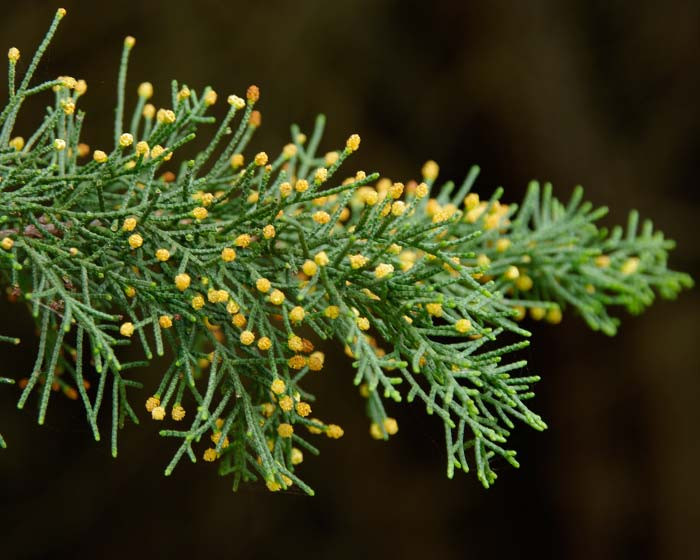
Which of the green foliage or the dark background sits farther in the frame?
the dark background

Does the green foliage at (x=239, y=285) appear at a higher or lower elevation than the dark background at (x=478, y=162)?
lower

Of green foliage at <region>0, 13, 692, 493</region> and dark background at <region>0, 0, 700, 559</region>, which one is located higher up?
dark background at <region>0, 0, 700, 559</region>

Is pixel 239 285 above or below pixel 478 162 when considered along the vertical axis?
below

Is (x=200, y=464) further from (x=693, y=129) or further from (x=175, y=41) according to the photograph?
(x=693, y=129)

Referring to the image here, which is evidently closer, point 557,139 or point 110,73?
point 110,73

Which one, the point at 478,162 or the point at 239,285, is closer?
the point at 239,285

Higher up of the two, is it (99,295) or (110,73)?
(110,73)

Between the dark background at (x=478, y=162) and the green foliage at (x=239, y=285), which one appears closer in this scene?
the green foliage at (x=239, y=285)

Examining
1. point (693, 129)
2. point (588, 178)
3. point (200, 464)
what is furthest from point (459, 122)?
point (200, 464)
